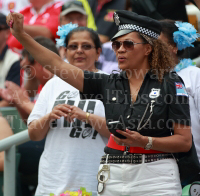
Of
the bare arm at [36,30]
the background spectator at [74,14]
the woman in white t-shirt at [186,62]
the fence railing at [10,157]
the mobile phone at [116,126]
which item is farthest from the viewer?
the bare arm at [36,30]

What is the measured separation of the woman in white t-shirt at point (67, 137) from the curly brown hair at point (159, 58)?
0.71 metres

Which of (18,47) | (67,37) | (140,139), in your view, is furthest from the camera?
(18,47)

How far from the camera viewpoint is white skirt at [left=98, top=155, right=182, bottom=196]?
8.64 feet

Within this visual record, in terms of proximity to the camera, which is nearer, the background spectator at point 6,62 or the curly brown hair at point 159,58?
the curly brown hair at point 159,58

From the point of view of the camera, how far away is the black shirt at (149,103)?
266 centimetres

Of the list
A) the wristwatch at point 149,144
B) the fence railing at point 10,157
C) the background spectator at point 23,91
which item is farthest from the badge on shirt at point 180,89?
the background spectator at point 23,91

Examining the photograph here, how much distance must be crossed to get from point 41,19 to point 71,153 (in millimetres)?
2737

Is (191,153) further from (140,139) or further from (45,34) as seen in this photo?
(45,34)

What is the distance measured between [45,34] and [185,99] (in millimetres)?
3065

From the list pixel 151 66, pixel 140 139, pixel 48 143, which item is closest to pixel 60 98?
pixel 48 143

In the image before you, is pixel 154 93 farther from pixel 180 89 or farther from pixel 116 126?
pixel 116 126

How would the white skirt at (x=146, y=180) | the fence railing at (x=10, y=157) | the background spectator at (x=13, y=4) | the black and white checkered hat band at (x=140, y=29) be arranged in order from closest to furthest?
the white skirt at (x=146, y=180) < the black and white checkered hat band at (x=140, y=29) < the fence railing at (x=10, y=157) < the background spectator at (x=13, y=4)

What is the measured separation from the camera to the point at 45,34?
538 cm

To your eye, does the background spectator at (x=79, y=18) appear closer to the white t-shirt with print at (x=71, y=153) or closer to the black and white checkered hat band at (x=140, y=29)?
the white t-shirt with print at (x=71, y=153)
